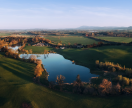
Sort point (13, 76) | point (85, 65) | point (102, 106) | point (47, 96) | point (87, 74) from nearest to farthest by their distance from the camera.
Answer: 1. point (102, 106)
2. point (47, 96)
3. point (13, 76)
4. point (87, 74)
5. point (85, 65)

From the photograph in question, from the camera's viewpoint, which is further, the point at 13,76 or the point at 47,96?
the point at 13,76

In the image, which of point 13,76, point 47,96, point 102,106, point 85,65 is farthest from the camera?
point 85,65

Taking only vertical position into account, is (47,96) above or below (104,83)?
below

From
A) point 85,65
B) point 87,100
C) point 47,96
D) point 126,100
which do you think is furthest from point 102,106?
point 85,65

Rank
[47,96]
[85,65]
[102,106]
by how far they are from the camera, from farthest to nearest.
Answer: [85,65] → [47,96] → [102,106]

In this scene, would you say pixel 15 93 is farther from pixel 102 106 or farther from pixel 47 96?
pixel 102 106

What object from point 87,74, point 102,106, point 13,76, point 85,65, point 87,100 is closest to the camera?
point 102,106

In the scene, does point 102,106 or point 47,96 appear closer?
point 102,106

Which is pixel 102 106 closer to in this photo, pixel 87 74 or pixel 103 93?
pixel 103 93

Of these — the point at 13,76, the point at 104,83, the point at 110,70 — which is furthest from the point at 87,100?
the point at 13,76
